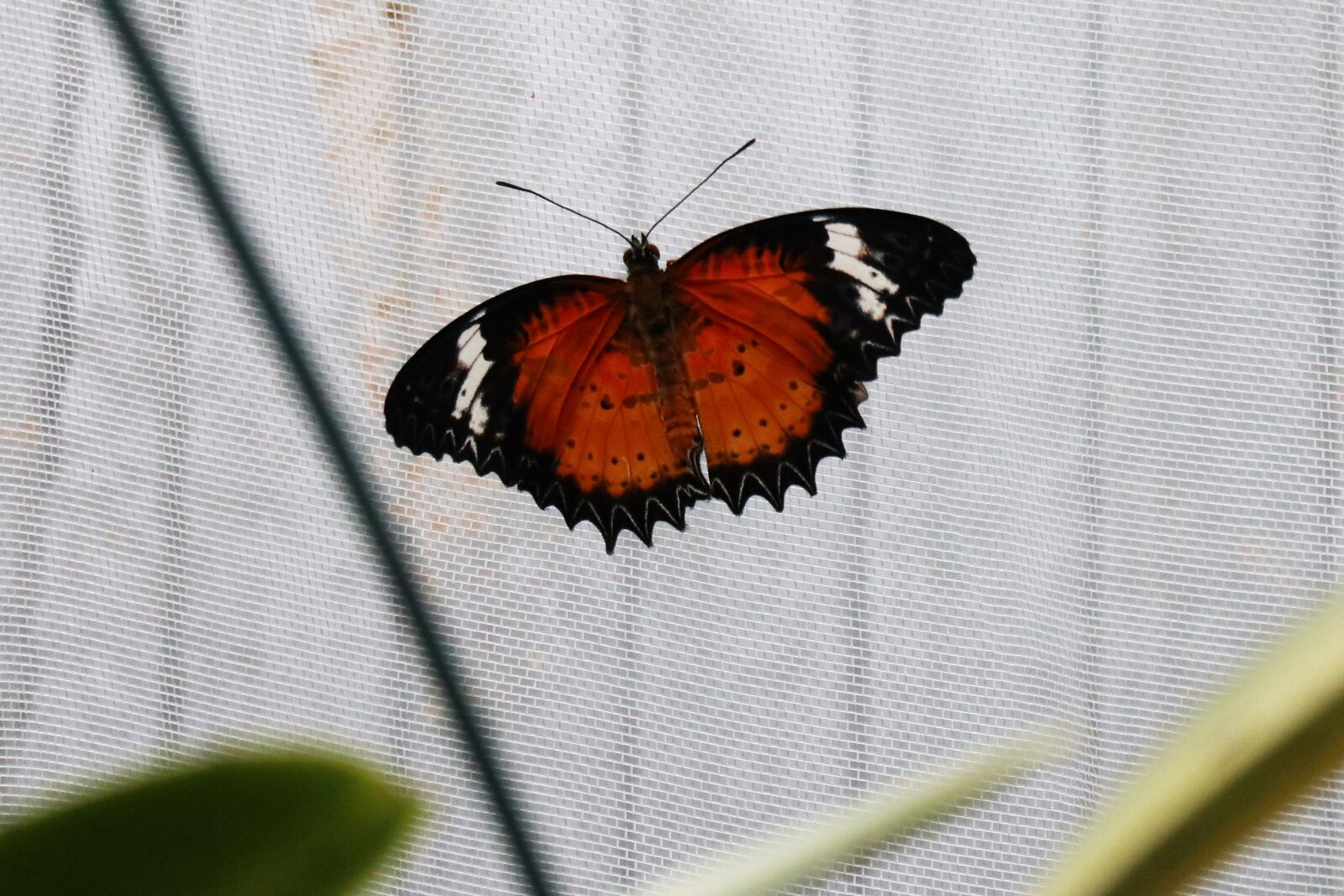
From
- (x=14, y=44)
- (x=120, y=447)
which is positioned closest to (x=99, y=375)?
(x=120, y=447)

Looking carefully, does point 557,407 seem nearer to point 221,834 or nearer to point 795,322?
point 795,322

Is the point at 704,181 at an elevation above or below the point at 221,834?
above

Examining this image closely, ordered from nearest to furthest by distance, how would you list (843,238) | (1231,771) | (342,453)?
(1231,771)
(342,453)
(843,238)

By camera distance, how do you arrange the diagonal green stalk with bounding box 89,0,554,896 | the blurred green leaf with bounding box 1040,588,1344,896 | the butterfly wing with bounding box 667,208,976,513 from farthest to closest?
the butterfly wing with bounding box 667,208,976,513 < the diagonal green stalk with bounding box 89,0,554,896 < the blurred green leaf with bounding box 1040,588,1344,896

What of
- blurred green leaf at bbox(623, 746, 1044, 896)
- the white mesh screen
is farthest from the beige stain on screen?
blurred green leaf at bbox(623, 746, 1044, 896)

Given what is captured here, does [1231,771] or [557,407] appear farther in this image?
[557,407]

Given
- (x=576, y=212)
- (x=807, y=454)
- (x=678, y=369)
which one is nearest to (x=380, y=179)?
(x=576, y=212)

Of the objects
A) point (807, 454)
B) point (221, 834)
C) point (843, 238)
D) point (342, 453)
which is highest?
point (843, 238)

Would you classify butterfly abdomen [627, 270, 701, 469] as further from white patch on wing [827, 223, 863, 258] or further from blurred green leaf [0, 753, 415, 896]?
blurred green leaf [0, 753, 415, 896]
